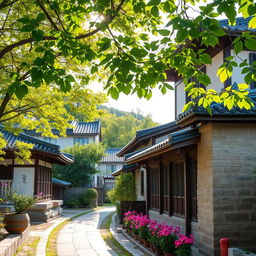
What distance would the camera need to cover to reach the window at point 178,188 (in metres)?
11.9

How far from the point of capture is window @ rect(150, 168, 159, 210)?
51.3 ft

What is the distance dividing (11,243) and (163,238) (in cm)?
426

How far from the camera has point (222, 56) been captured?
11.2 metres

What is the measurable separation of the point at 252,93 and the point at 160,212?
20.8ft

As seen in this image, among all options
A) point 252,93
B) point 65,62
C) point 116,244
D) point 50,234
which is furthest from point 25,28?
point 50,234

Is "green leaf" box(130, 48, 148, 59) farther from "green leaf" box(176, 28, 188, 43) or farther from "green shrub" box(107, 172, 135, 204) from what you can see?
"green shrub" box(107, 172, 135, 204)

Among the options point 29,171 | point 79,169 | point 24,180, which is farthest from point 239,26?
point 79,169

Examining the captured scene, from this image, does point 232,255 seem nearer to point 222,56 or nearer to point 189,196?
point 189,196

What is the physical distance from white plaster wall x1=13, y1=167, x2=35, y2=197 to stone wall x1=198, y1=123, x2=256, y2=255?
521 inches

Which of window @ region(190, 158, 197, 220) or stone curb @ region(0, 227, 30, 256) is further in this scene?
window @ region(190, 158, 197, 220)

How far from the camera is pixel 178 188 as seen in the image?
1229 centimetres

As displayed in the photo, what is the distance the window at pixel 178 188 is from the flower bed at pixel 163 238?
121 cm

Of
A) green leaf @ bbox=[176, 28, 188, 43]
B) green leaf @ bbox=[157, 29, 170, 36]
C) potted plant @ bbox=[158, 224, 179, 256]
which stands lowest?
potted plant @ bbox=[158, 224, 179, 256]

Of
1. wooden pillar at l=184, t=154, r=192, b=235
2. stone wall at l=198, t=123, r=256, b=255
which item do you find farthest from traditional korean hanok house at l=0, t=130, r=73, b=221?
stone wall at l=198, t=123, r=256, b=255
